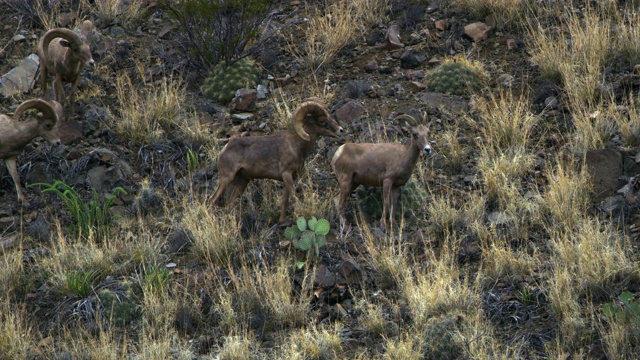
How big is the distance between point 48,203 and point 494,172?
5.07 meters

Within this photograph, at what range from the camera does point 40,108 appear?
12.8 m

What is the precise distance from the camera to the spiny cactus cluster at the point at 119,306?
10.7 m

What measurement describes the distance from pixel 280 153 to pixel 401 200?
1.36m

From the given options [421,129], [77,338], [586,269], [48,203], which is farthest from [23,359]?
[586,269]

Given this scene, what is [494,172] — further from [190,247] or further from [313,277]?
[190,247]

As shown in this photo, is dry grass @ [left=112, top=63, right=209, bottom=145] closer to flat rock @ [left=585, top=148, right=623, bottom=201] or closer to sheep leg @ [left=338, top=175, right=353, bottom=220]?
sheep leg @ [left=338, top=175, right=353, bottom=220]

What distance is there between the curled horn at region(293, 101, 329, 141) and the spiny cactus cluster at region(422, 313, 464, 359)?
261cm

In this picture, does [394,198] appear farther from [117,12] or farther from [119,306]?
[117,12]

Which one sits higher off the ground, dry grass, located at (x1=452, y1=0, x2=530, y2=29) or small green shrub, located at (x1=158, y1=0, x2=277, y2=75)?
small green shrub, located at (x1=158, y1=0, x2=277, y2=75)

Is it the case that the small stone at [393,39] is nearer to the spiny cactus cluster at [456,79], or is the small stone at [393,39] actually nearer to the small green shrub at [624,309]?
the spiny cactus cluster at [456,79]

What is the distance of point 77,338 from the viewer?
10.5 m

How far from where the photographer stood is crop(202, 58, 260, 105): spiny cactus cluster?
14391mm

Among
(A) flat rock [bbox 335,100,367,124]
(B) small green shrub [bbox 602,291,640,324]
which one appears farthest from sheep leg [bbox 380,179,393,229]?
(B) small green shrub [bbox 602,291,640,324]

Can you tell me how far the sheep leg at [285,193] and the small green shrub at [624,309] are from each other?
347cm
